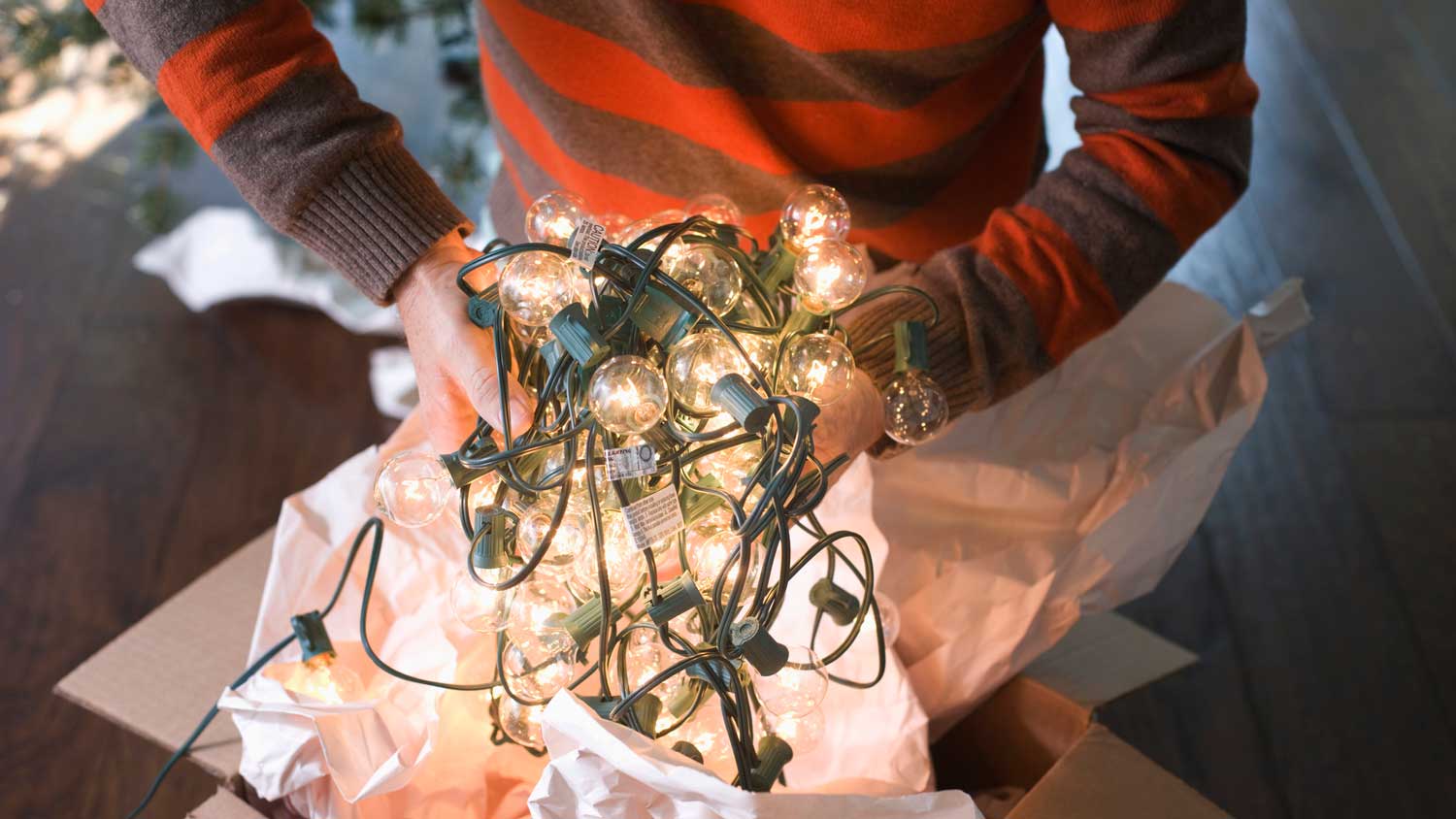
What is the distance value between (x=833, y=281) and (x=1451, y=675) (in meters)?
1.03

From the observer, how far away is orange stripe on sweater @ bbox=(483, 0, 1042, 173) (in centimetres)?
68

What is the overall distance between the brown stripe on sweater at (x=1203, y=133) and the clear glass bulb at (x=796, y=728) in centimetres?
42

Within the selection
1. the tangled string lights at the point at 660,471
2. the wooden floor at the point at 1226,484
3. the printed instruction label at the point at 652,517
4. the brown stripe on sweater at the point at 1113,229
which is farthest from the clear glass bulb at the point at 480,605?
the wooden floor at the point at 1226,484

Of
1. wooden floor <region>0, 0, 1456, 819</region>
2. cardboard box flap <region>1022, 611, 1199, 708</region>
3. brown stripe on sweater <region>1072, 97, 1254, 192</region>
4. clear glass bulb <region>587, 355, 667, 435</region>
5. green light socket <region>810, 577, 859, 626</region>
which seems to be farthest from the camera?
wooden floor <region>0, 0, 1456, 819</region>

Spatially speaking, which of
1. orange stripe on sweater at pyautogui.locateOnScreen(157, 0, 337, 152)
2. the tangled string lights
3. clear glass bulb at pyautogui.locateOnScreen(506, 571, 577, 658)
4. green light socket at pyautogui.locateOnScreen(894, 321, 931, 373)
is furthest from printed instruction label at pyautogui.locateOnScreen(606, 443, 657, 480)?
orange stripe on sweater at pyautogui.locateOnScreen(157, 0, 337, 152)

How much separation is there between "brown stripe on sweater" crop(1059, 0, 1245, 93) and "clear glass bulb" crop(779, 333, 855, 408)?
0.92 ft

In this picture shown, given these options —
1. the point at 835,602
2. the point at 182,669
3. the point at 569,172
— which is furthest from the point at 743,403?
the point at 182,669

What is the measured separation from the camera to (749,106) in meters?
0.71

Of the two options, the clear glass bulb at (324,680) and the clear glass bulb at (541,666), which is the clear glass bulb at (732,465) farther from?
the clear glass bulb at (324,680)

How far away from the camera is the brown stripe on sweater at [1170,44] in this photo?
600mm

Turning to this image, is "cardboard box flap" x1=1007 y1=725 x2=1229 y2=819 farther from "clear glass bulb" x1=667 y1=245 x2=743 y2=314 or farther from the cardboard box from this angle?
"clear glass bulb" x1=667 y1=245 x2=743 y2=314

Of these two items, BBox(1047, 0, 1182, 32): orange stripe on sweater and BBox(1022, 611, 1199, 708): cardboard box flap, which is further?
BBox(1022, 611, 1199, 708): cardboard box flap

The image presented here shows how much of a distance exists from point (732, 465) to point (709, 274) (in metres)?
0.10

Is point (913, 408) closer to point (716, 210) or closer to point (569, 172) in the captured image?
point (716, 210)
